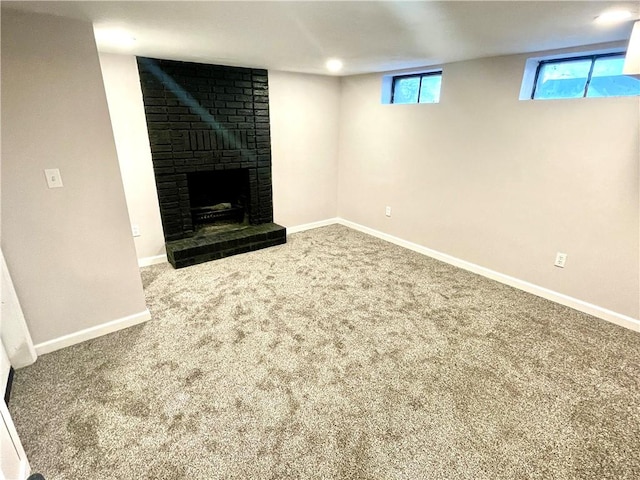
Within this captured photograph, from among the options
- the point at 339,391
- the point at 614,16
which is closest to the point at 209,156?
the point at 339,391

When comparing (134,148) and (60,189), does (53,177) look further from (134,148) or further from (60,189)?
(134,148)

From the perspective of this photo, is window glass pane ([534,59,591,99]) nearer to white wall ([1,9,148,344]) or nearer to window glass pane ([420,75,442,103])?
window glass pane ([420,75,442,103])

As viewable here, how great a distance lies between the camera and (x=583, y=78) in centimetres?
241

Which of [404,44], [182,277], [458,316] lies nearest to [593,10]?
[404,44]

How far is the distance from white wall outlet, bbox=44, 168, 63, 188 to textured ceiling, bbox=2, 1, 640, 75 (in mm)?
796

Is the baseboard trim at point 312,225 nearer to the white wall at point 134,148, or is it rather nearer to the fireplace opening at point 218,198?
the fireplace opening at point 218,198

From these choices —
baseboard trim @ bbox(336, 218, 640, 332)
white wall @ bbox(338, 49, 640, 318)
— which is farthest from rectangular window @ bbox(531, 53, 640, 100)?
baseboard trim @ bbox(336, 218, 640, 332)

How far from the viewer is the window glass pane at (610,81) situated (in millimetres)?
2225

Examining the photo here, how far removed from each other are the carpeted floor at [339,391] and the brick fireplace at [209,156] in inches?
34.1

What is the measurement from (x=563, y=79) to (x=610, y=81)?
304mm

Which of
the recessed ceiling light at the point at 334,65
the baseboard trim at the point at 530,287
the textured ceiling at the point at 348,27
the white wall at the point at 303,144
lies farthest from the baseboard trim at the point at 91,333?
the baseboard trim at the point at 530,287

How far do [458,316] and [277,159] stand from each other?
2711 millimetres

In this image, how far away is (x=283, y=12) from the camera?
1.62m

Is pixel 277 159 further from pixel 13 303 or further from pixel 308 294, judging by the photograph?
pixel 13 303
